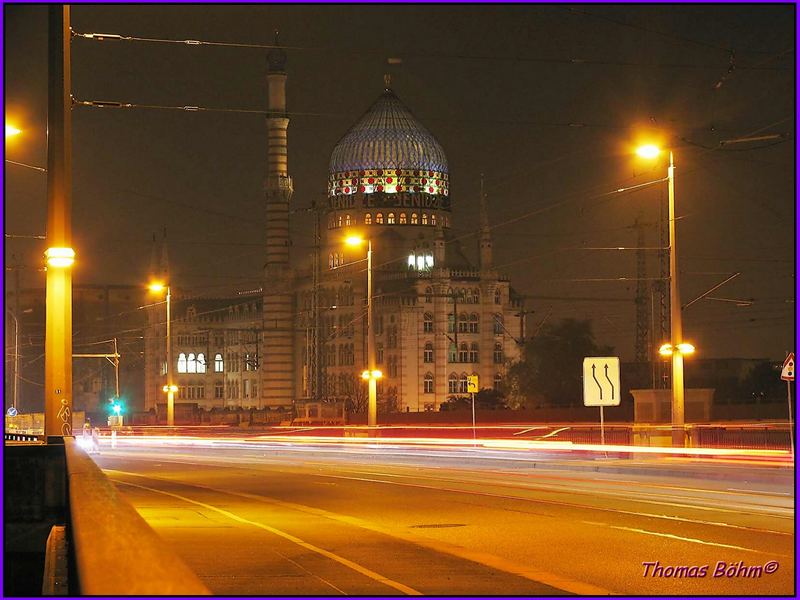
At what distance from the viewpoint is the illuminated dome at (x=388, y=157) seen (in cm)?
13350

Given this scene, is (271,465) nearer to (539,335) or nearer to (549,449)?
(549,449)

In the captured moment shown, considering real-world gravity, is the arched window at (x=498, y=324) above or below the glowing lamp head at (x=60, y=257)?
above

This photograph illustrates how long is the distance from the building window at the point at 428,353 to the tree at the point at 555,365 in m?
22.1

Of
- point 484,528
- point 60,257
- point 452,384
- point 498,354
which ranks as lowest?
point 484,528

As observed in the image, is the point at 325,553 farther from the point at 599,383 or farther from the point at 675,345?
the point at 675,345

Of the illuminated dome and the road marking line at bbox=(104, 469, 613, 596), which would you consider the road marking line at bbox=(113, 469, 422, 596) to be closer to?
the road marking line at bbox=(104, 469, 613, 596)

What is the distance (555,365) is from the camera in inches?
3944

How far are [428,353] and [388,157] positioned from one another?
68.2 feet

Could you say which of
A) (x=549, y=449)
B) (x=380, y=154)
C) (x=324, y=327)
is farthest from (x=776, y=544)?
(x=380, y=154)

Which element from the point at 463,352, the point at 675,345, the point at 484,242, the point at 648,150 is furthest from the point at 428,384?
the point at 648,150

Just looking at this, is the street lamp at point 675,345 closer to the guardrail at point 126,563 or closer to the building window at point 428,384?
the guardrail at point 126,563

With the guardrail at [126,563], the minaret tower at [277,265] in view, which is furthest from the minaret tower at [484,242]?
the guardrail at [126,563]

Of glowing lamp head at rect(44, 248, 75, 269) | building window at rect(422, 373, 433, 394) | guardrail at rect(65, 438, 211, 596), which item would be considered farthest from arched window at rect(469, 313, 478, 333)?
guardrail at rect(65, 438, 211, 596)

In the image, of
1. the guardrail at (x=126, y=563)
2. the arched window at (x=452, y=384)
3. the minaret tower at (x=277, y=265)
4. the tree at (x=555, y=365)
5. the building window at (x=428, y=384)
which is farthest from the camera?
the arched window at (x=452, y=384)
